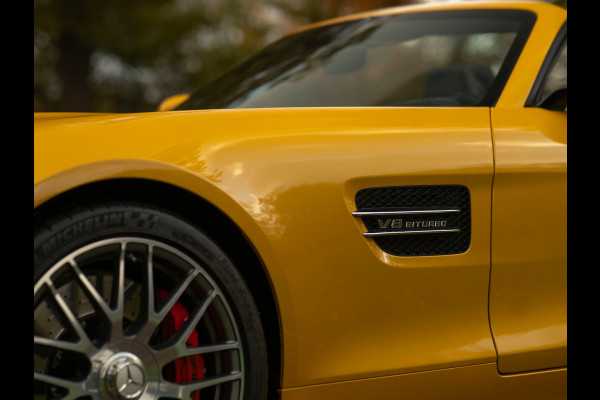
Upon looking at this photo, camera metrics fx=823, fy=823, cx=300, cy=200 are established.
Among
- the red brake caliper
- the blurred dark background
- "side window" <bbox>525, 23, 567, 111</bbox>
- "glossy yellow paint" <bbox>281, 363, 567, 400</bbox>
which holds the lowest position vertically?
"glossy yellow paint" <bbox>281, 363, 567, 400</bbox>

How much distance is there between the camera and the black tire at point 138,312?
6.66 feet

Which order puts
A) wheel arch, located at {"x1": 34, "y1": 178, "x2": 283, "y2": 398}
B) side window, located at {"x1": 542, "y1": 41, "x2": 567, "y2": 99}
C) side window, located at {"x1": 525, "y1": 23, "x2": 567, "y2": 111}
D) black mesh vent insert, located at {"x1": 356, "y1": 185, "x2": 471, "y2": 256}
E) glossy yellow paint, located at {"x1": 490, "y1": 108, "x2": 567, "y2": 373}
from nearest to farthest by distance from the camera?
wheel arch, located at {"x1": 34, "y1": 178, "x2": 283, "y2": 398}, black mesh vent insert, located at {"x1": 356, "y1": 185, "x2": 471, "y2": 256}, glossy yellow paint, located at {"x1": 490, "y1": 108, "x2": 567, "y2": 373}, side window, located at {"x1": 525, "y1": 23, "x2": 567, "y2": 111}, side window, located at {"x1": 542, "y1": 41, "x2": 567, "y2": 99}

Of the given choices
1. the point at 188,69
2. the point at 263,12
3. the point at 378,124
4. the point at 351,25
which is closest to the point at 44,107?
the point at 188,69

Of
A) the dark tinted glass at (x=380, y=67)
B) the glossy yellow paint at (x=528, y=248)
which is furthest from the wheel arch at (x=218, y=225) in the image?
the dark tinted glass at (x=380, y=67)

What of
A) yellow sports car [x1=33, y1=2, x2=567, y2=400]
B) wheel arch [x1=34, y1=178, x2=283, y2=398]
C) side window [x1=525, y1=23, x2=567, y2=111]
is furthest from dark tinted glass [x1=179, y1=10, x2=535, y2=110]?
wheel arch [x1=34, y1=178, x2=283, y2=398]

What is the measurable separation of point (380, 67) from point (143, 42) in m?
10.8

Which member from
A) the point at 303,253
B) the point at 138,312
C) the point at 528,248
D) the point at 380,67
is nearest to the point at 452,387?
the point at 528,248

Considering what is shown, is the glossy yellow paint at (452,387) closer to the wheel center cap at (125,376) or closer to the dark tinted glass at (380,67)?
the wheel center cap at (125,376)

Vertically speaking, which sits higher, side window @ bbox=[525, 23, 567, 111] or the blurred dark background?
the blurred dark background

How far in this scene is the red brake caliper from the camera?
2270 millimetres

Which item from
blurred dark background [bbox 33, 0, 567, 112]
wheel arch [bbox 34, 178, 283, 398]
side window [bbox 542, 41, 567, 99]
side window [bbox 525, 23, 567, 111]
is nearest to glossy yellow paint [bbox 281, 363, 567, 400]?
wheel arch [bbox 34, 178, 283, 398]

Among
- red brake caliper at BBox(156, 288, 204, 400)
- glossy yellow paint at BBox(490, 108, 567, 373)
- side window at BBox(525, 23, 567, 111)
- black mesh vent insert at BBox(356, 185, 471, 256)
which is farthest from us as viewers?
side window at BBox(525, 23, 567, 111)

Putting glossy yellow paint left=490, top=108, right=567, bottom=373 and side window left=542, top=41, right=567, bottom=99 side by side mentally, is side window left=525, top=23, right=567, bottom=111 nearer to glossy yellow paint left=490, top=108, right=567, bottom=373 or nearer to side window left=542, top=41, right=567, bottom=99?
side window left=542, top=41, right=567, bottom=99

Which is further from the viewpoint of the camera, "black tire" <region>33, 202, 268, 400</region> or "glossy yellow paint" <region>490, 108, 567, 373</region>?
"glossy yellow paint" <region>490, 108, 567, 373</region>
